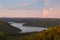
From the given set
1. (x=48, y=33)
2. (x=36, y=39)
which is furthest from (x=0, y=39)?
(x=48, y=33)

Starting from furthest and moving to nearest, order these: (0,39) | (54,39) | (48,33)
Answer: (0,39)
(48,33)
(54,39)

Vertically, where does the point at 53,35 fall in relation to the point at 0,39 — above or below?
above

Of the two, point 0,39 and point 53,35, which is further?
point 0,39

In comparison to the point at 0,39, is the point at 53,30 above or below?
above

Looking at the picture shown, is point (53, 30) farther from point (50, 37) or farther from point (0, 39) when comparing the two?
point (0, 39)

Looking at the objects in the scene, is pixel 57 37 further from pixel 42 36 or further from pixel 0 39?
pixel 0 39

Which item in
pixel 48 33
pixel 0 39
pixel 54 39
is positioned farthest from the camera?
pixel 0 39

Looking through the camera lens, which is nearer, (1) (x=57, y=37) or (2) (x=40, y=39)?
(1) (x=57, y=37)

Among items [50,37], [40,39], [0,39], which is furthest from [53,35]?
[0,39]
